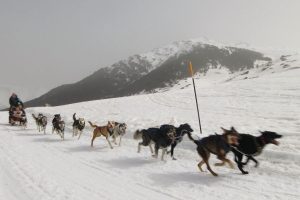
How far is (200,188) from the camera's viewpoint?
796 cm

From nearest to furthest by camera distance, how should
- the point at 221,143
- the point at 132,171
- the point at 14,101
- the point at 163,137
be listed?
1. the point at 221,143
2. the point at 132,171
3. the point at 163,137
4. the point at 14,101

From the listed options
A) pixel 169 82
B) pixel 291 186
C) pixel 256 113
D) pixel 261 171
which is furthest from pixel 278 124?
pixel 169 82

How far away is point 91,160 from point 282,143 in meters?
6.31

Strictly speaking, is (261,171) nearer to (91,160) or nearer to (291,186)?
(291,186)

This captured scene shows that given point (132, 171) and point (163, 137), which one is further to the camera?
point (163, 137)

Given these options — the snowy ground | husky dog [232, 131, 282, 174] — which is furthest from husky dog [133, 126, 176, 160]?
husky dog [232, 131, 282, 174]

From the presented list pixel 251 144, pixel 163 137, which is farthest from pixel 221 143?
pixel 163 137

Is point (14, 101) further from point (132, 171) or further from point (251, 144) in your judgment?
point (251, 144)

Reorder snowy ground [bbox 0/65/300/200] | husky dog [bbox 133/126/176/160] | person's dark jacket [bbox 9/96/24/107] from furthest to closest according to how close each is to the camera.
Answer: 1. person's dark jacket [bbox 9/96/24/107]
2. husky dog [bbox 133/126/176/160]
3. snowy ground [bbox 0/65/300/200]

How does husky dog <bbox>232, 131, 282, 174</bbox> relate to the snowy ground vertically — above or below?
above

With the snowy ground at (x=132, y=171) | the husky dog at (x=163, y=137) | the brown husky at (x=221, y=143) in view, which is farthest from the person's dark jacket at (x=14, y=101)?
the brown husky at (x=221, y=143)

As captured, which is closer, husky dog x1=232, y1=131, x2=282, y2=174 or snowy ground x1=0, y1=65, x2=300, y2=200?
snowy ground x1=0, y1=65, x2=300, y2=200

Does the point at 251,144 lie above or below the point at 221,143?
below

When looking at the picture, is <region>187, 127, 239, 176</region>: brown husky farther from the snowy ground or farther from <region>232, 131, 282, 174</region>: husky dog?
the snowy ground
